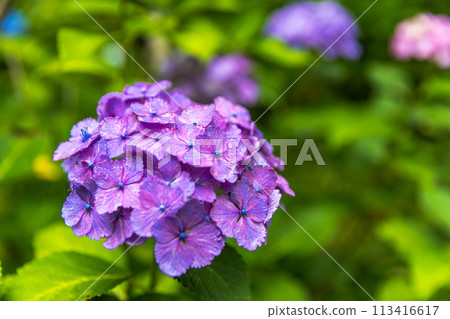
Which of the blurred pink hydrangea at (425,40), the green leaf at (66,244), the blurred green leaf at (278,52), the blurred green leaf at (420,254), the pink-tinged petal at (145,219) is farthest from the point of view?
the blurred pink hydrangea at (425,40)

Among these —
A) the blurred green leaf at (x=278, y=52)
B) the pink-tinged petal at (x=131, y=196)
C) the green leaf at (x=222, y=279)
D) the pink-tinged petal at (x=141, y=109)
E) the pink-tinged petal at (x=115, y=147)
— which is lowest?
the blurred green leaf at (x=278, y=52)

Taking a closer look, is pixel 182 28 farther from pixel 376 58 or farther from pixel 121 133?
pixel 376 58

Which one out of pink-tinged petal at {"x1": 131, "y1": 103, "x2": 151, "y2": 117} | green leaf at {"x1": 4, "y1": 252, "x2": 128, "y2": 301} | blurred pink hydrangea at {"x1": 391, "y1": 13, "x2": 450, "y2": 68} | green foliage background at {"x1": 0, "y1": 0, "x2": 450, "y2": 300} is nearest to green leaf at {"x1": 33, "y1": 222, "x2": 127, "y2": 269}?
green foliage background at {"x1": 0, "y1": 0, "x2": 450, "y2": 300}

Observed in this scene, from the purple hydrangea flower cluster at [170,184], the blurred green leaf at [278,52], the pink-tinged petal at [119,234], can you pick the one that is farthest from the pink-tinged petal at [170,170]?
the blurred green leaf at [278,52]

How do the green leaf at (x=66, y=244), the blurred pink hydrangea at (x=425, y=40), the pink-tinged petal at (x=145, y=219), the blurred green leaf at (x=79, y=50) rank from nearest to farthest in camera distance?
the pink-tinged petal at (x=145, y=219) → the green leaf at (x=66, y=244) → the blurred green leaf at (x=79, y=50) → the blurred pink hydrangea at (x=425, y=40)

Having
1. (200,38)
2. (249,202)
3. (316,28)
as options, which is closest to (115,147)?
(249,202)

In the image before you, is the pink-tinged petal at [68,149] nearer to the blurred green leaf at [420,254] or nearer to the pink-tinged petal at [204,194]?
the pink-tinged petal at [204,194]

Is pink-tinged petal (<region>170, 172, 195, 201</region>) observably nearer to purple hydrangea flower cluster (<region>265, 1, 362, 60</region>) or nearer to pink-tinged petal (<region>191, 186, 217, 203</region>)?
pink-tinged petal (<region>191, 186, 217, 203</region>)

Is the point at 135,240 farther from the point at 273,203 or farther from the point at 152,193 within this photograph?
the point at 273,203
